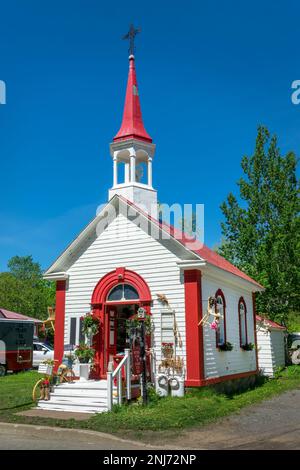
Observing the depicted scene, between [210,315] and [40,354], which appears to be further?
[40,354]

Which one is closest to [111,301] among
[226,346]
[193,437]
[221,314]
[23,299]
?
[221,314]

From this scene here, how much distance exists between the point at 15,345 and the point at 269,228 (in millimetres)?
16932

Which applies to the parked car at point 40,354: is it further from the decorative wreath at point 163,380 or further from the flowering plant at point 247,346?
the decorative wreath at point 163,380

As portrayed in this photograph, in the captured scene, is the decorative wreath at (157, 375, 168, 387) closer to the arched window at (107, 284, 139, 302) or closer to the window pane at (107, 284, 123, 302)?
the arched window at (107, 284, 139, 302)

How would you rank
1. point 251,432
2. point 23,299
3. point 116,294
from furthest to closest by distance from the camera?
point 23,299 < point 116,294 < point 251,432

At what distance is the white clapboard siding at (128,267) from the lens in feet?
46.8

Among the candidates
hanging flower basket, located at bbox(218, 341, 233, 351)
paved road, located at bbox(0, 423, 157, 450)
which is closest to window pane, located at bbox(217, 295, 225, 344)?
hanging flower basket, located at bbox(218, 341, 233, 351)

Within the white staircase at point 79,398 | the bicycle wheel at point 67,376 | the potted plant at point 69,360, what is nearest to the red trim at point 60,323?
the potted plant at point 69,360

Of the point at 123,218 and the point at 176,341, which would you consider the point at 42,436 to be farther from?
the point at 123,218

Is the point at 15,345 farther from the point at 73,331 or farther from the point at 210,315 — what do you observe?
the point at 210,315

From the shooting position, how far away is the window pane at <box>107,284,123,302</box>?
50.2ft

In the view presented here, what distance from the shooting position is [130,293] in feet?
49.8

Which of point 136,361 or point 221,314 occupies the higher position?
point 221,314

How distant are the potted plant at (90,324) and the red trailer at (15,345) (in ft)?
39.8
